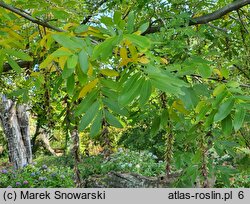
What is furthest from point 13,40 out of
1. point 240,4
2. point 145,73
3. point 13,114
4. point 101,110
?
point 13,114

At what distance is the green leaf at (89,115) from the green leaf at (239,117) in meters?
0.42

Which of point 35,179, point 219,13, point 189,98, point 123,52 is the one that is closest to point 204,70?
point 189,98

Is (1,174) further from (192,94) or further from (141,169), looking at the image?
(192,94)

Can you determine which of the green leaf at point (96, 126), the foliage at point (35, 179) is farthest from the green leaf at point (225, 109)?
the foliage at point (35, 179)

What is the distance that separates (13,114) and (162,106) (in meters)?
8.77

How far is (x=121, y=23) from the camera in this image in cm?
125

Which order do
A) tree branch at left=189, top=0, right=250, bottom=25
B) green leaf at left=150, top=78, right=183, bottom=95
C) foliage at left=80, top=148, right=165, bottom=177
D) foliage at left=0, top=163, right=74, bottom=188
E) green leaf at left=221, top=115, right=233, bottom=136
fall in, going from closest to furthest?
green leaf at left=150, top=78, right=183, bottom=95 < green leaf at left=221, top=115, right=233, bottom=136 < tree branch at left=189, top=0, right=250, bottom=25 < foliage at left=0, top=163, right=74, bottom=188 < foliage at left=80, top=148, right=165, bottom=177

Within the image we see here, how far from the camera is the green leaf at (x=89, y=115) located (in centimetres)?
126

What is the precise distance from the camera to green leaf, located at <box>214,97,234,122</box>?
126 cm

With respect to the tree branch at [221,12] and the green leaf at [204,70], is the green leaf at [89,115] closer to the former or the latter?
the green leaf at [204,70]

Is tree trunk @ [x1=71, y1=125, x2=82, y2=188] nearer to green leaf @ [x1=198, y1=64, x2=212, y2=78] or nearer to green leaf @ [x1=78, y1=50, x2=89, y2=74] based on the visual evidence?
green leaf @ [x1=78, y1=50, x2=89, y2=74]

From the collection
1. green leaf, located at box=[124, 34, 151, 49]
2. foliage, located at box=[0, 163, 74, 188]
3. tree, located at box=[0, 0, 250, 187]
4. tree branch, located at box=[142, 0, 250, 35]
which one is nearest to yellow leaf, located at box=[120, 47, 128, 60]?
tree, located at box=[0, 0, 250, 187]

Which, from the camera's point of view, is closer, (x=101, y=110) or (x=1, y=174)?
(x=101, y=110)

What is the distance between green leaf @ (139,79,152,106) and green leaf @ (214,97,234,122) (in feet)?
0.87
